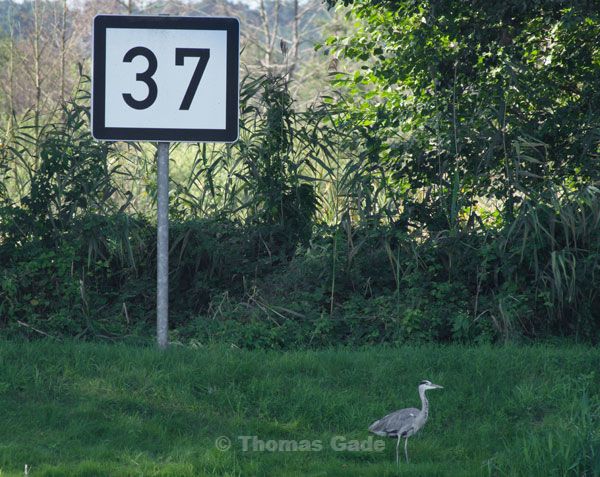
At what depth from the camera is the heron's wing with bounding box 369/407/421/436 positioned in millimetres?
5540

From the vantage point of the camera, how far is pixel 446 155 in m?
10.2

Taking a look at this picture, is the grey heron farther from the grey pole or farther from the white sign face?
the white sign face

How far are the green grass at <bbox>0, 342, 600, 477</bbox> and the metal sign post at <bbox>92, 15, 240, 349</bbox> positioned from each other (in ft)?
4.84

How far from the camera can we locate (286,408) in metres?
6.48

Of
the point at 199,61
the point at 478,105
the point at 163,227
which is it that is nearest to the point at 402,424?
the point at 163,227

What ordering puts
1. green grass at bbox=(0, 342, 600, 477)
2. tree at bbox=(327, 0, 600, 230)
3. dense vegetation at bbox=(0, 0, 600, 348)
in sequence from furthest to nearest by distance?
tree at bbox=(327, 0, 600, 230) → dense vegetation at bbox=(0, 0, 600, 348) → green grass at bbox=(0, 342, 600, 477)

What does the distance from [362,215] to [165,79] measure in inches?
111

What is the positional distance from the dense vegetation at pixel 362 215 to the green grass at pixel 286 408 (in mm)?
1026

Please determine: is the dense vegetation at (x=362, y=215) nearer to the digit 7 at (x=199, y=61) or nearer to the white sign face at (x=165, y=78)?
the white sign face at (x=165, y=78)

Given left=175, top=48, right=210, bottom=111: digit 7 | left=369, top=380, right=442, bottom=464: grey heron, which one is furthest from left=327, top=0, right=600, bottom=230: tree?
left=369, top=380, right=442, bottom=464: grey heron

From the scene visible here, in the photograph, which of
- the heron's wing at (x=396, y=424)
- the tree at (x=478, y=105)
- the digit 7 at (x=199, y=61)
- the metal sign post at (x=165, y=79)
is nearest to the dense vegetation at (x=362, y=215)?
the tree at (x=478, y=105)

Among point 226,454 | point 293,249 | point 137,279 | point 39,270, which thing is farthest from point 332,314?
point 226,454

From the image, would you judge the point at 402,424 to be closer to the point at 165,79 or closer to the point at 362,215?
the point at 165,79

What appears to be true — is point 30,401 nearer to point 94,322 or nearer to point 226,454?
point 226,454
